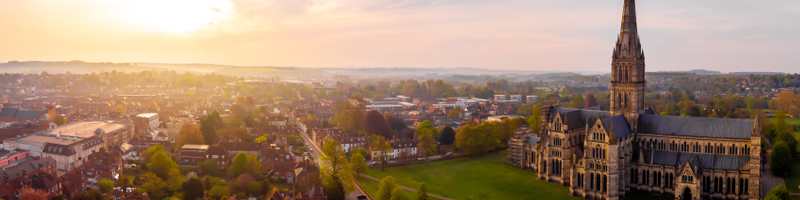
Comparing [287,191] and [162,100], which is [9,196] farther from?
[162,100]

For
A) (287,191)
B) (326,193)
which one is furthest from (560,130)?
(287,191)

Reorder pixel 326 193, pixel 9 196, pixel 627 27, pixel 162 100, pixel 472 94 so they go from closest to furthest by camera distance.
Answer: pixel 9 196 < pixel 326 193 < pixel 627 27 < pixel 162 100 < pixel 472 94

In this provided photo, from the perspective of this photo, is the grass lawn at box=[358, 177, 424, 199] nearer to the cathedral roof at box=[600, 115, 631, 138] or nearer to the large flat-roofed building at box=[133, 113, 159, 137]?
the cathedral roof at box=[600, 115, 631, 138]

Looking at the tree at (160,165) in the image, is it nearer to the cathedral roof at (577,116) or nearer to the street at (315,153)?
the street at (315,153)

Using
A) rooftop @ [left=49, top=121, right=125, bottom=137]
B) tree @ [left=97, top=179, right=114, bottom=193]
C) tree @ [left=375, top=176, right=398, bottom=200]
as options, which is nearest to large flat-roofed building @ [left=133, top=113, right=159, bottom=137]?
rooftop @ [left=49, top=121, right=125, bottom=137]

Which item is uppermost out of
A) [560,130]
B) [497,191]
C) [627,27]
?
[627,27]

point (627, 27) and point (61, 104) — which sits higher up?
point (627, 27)

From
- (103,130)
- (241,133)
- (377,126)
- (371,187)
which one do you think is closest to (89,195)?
(371,187)
